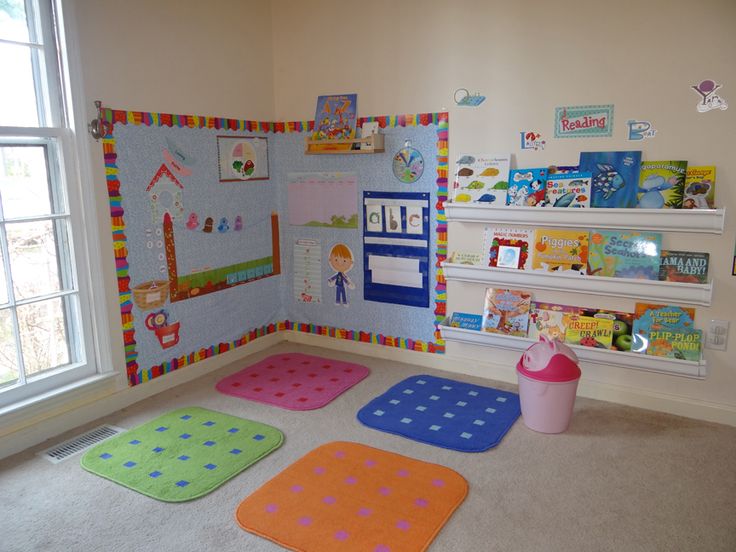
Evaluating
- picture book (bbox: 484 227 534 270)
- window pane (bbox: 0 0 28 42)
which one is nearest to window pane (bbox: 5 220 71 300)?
window pane (bbox: 0 0 28 42)

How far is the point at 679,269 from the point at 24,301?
3.01 m

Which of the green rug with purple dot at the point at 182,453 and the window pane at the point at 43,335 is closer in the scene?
the green rug with purple dot at the point at 182,453

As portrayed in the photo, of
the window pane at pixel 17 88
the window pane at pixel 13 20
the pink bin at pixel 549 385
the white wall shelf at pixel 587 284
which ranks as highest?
the window pane at pixel 13 20

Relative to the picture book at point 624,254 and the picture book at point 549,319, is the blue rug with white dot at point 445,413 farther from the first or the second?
the picture book at point 624,254

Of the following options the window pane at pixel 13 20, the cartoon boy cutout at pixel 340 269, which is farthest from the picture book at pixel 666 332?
the window pane at pixel 13 20

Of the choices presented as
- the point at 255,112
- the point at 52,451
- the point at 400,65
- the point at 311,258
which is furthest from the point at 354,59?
the point at 52,451

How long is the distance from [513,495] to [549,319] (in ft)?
3.79

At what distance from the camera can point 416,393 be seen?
3102 mm

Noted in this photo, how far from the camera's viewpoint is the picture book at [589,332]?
2926 millimetres

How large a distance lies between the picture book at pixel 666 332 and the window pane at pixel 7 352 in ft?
9.52

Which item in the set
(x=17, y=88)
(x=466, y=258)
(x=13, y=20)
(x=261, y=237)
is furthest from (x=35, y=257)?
(x=466, y=258)

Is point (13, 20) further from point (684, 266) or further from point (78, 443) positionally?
point (684, 266)

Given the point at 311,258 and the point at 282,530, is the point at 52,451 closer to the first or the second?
the point at 282,530

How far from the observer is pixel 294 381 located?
10.8 feet
